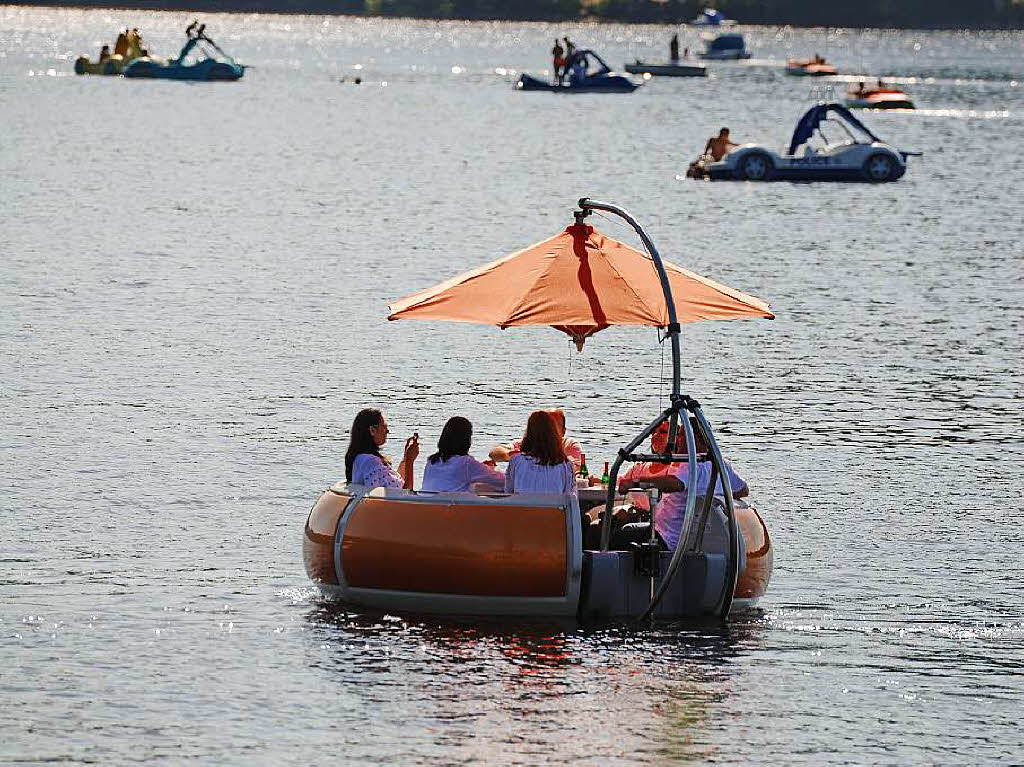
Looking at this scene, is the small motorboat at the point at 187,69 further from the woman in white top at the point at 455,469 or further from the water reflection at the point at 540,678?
the water reflection at the point at 540,678

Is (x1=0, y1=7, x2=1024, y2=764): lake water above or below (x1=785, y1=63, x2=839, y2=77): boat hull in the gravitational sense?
below

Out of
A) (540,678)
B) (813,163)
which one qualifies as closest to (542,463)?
(540,678)

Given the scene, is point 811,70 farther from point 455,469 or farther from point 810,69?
point 455,469

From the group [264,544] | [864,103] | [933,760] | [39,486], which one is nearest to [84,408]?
[39,486]

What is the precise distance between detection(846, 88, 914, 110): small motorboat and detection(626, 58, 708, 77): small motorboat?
23.3 meters

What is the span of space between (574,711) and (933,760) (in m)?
2.63

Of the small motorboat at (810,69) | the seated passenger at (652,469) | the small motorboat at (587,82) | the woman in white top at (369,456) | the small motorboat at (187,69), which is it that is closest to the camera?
the woman in white top at (369,456)

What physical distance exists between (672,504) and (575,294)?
2.07 meters

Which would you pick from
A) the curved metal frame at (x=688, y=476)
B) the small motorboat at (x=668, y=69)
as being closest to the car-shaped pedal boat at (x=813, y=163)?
the curved metal frame at (x=688, y=476)

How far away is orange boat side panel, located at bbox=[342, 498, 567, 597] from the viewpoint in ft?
58.2

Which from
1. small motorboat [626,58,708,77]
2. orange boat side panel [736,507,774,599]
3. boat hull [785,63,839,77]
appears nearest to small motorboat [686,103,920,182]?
orange boat side panel [736,507,774,599]

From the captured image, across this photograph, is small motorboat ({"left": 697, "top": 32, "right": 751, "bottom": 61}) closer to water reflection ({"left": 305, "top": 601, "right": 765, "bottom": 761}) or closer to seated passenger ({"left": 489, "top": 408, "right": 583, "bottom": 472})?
seated passenger ({"left": 489, "top": 408, "right": 583, "bottom": 472})

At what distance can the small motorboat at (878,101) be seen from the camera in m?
108

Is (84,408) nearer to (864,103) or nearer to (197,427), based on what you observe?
(197,427)
